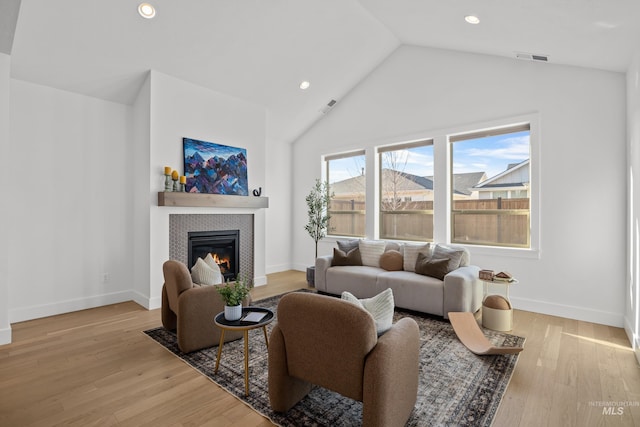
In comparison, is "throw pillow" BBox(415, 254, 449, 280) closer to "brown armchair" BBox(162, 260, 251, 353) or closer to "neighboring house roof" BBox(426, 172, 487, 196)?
"neighboring house roof" BBox(426, 172, 487, 196)

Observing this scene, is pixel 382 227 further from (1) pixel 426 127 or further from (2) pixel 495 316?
(2) pixel 495 316

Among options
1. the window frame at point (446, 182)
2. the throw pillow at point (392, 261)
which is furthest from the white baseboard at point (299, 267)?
the throw pillow at point (392, 261)

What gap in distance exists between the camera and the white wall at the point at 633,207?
2898 millimetres

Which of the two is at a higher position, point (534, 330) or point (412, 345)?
point (412, 345)

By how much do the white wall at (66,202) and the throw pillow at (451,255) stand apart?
432cm

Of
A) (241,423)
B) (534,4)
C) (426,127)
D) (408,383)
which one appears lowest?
(241,423)

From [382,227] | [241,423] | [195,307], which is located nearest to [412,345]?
[241,423]

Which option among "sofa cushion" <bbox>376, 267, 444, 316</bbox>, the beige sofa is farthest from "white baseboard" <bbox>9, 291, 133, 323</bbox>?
"sofa cushion" <bbox>376, 267, 444, 316</bbox>

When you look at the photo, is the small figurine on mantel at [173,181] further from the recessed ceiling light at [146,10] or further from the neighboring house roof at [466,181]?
the neighboring house roof at [466,181]

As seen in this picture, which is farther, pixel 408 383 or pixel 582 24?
pixel 582 24

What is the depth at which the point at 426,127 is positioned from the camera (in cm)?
502

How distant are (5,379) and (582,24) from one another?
Answer: 18.2 ft

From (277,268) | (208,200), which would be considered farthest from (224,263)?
(277,268)

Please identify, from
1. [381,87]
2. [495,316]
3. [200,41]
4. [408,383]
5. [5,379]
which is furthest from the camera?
[381,87]
